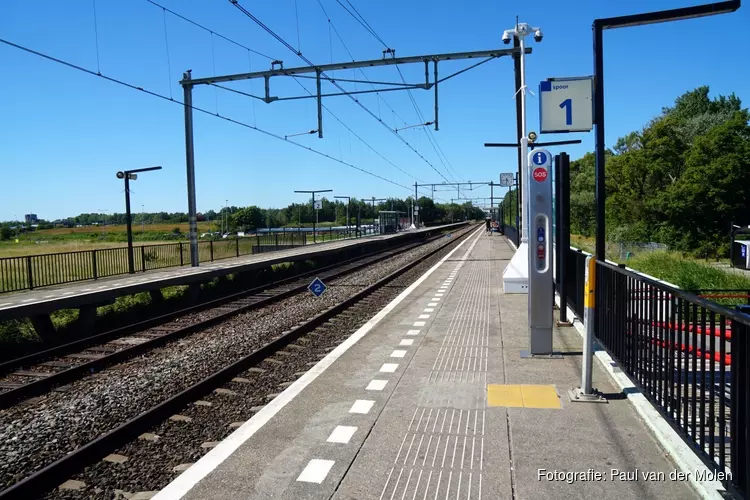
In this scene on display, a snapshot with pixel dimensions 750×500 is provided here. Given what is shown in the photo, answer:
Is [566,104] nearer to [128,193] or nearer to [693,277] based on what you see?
[693,277]

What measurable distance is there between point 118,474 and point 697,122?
65071 mm

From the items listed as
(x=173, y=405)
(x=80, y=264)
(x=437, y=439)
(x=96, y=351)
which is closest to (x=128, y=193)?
(x=80, y=264)

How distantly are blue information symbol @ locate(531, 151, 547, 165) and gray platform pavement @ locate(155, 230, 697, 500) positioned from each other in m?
2.59

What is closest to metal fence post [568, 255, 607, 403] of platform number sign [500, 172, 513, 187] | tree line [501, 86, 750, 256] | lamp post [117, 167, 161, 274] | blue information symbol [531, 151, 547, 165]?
blue information symbol [531, 151, 547, 165]

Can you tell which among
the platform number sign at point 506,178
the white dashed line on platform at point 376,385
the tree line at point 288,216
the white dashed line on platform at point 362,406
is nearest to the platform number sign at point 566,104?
the white dashed line on platform at point 376,385

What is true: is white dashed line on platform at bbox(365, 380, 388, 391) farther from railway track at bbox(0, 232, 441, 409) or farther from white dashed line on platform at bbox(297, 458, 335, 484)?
railway track at bbox(0, 232, 441, 409)

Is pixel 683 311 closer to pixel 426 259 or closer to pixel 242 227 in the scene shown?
pixel 426 259

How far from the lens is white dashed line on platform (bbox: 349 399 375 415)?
559cm

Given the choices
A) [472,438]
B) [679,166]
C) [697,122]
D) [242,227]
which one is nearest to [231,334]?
[472,438]

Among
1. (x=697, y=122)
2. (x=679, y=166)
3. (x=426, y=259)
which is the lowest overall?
(x=426, y=259)

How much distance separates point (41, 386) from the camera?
7.66 metres

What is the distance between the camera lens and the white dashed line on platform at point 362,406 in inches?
220

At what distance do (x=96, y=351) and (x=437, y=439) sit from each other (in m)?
7.54

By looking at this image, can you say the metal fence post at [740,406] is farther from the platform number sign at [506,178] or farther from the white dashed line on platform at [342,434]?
the platform number sign at [506,178]
